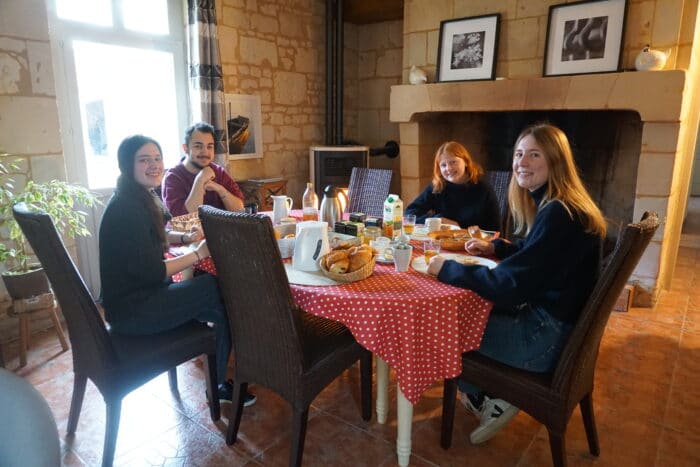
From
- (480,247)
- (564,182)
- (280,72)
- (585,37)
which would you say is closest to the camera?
(564,182)

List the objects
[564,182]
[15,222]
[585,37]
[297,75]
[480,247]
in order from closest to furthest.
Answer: [564,182]
[480,247]
[15,222]
[585,37]
[297,75]

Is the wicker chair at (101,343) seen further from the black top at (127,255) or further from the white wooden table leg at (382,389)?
the white wooden table leg at (382,389)

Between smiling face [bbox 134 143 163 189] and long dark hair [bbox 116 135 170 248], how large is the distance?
0.04 ft

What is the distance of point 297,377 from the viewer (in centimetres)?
149

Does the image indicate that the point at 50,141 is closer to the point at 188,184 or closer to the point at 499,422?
the point at 188,184

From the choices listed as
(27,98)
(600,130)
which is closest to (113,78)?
(27,98)

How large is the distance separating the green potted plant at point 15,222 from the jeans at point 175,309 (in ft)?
3.54

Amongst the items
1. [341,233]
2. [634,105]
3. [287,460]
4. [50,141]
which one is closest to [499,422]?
[287,460]

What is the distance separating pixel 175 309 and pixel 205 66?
2468 mm

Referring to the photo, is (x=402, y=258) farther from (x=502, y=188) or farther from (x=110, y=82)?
(x=110, y=82)

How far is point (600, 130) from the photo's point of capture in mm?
3760

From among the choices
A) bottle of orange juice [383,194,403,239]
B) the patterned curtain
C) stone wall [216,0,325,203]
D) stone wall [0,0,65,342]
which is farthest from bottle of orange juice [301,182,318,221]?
stone wall [216,0,325,203]

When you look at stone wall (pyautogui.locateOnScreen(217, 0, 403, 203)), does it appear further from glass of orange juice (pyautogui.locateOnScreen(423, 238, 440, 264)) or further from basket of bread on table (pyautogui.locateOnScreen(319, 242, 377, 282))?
basket of bread on table (pyautogui.locateOnScreen(319, 242, 377, 282))

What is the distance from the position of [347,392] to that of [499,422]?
0.71 metres
